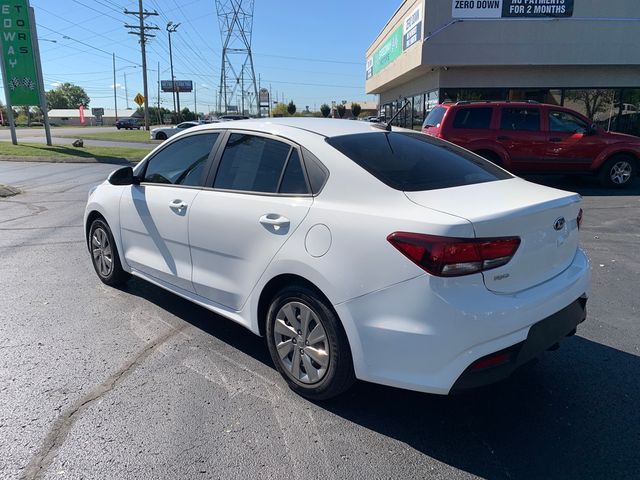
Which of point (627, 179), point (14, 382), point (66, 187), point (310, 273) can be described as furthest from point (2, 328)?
point (627, 179)

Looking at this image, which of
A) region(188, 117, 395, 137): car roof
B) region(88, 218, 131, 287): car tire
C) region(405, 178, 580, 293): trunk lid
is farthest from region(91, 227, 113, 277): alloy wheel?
region(405, 178, 580, 293): trunk lid

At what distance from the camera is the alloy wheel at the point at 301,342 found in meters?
3.05

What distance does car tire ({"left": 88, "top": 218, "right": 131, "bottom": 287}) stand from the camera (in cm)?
511

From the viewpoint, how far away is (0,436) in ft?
9.37

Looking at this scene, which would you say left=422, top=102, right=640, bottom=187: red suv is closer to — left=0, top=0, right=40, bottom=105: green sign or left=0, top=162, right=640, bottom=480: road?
left=0, top=162, right=640, bottom=480: road

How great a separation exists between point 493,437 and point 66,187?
13.3 metres

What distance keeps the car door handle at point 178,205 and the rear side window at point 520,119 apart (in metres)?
9.63

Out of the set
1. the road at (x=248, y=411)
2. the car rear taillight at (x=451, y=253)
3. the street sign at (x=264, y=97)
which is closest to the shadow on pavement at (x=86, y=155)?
the road at (x=248, y=411)

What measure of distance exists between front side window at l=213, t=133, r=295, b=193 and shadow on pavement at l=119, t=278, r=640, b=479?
50.3 inches

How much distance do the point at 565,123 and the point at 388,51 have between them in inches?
686

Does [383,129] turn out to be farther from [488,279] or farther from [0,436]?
[0,436]

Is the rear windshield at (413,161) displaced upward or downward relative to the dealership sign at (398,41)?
downward

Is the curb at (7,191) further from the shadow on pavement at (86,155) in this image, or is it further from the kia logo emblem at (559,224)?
the kia logo emblem at (559,224)

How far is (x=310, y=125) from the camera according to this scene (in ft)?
12.4
